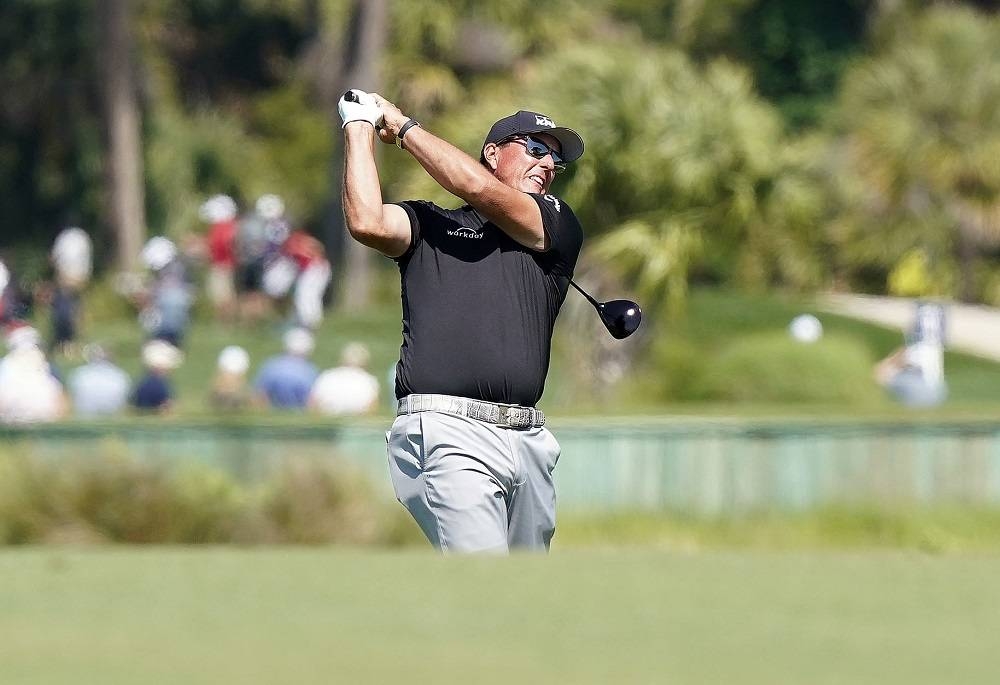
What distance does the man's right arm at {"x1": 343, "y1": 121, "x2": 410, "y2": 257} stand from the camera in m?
5.85

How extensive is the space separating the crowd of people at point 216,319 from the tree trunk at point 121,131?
159 centimetres

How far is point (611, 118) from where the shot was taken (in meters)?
19.4

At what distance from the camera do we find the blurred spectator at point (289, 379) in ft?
57.9

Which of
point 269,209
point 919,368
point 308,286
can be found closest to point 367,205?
point 919,368

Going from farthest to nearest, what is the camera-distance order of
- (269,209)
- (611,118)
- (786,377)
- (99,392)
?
(269,209) < (611,118) < (786,377) < (99,392)

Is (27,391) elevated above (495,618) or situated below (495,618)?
above

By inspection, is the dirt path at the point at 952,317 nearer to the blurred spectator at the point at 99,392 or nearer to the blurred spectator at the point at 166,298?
the blurred spectator at the point at 166,298

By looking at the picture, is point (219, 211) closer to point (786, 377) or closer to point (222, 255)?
Result: point (222, 255)

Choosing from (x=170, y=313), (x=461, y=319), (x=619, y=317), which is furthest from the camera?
(x=170, y=313)

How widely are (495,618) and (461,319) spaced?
2.10 meters

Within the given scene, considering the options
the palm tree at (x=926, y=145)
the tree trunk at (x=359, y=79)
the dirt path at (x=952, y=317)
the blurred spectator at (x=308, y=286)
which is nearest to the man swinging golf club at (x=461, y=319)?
the blurred spectator at (x=308, y=286)

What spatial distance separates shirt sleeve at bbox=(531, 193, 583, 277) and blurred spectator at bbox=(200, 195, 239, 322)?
20352 mm

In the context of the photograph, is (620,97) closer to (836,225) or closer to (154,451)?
(154,451)

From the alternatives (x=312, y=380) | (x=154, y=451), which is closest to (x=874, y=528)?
(x=154, y=451)
